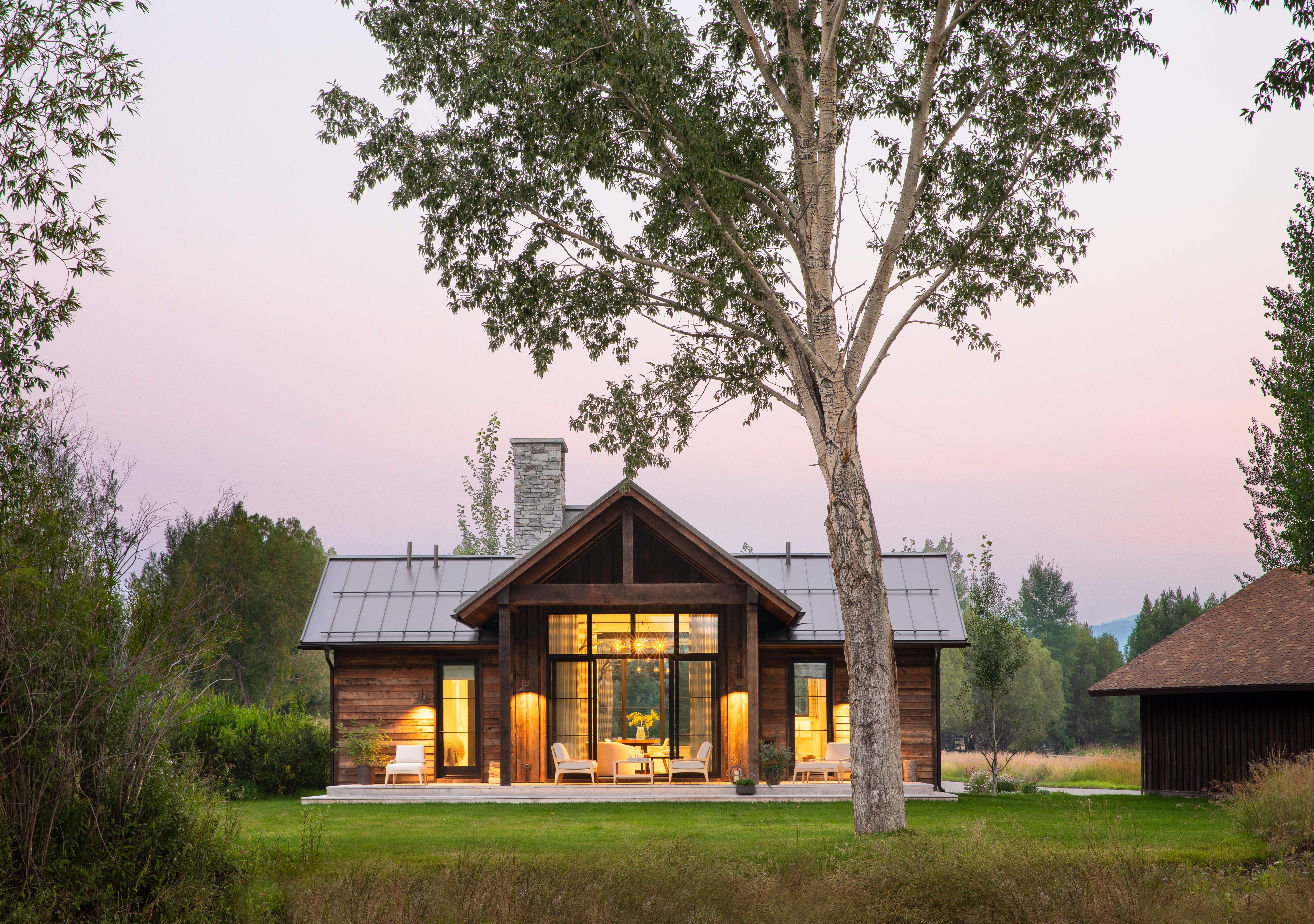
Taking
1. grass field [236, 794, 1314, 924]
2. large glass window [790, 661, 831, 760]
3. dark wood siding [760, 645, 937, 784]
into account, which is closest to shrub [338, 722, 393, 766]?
dark wood siding [760, 645, 937, 784]

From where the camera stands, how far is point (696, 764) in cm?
1531

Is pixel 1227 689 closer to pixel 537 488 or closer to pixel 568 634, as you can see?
pixel 568 634

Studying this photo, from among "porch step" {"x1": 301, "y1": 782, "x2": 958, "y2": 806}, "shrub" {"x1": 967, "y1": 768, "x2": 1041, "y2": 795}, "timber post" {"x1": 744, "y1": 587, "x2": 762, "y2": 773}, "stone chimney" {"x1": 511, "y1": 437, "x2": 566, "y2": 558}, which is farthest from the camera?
"shrub" {"x1": 967, "y1": 768, "x2": 1041, "y2": 795}

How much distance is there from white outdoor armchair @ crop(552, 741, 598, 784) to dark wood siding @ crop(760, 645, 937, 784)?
2.82 m

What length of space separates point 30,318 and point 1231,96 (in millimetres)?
12358

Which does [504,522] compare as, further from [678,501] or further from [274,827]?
[274,827]

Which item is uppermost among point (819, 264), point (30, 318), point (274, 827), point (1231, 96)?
point (1231, 96)

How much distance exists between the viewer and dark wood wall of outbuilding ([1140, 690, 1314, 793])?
15.8 m

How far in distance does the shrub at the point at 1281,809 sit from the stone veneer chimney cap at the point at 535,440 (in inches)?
444

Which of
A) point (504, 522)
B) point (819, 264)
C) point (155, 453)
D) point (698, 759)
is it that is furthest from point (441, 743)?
point (504, 522)

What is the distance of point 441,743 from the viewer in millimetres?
16312

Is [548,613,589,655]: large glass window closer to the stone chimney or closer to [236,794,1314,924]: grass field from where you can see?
the stone chimney

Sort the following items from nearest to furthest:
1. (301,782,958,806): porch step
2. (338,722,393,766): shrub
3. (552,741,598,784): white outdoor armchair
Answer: (301,782,958,806): porch step, (552,741,598,784): white outdoor armchair, (338,722,393,766): shrub

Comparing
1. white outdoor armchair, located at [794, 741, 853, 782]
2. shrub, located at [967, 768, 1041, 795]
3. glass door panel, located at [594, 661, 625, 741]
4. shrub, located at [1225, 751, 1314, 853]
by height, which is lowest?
shrub, located at [967, 768, 1041, 795]
